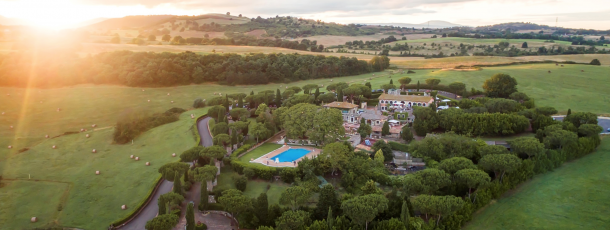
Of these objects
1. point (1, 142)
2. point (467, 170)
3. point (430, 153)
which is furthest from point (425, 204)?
point (1, 142)

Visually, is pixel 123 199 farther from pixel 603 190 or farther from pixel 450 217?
pixel 603 190

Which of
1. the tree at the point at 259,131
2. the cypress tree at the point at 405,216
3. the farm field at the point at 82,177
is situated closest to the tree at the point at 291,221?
the cypress tree at the point at 405,216

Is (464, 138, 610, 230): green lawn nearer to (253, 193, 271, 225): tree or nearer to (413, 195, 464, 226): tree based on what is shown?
(413, 195, 464, 226): tree

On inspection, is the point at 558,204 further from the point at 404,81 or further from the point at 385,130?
the point at 404,81

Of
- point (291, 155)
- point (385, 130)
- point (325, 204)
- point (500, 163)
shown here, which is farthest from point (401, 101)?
point (325, 204)

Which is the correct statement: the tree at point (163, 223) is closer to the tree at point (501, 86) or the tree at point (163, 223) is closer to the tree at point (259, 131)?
the tree at point (259, 131)
